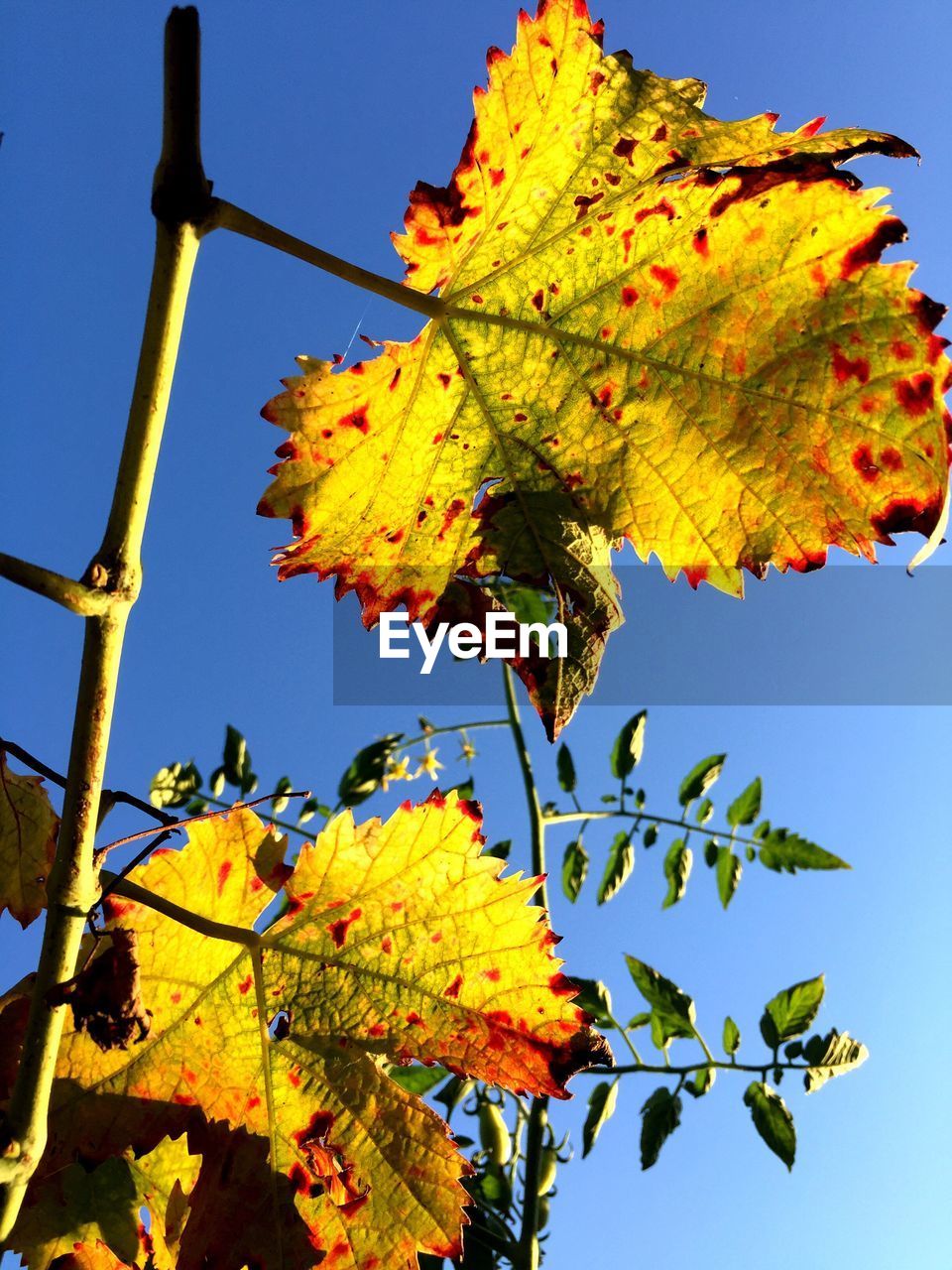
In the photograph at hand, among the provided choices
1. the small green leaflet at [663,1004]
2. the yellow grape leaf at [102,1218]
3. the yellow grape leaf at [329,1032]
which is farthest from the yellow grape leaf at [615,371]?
the small green leaflet at [663,1004]

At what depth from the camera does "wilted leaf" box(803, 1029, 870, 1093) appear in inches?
67.9

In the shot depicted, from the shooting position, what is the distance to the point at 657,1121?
1.71 m

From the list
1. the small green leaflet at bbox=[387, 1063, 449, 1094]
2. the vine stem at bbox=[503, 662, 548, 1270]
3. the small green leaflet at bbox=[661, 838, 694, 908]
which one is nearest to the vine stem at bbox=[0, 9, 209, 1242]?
the vine stem at bbox=[503, 662, 548, 1270]

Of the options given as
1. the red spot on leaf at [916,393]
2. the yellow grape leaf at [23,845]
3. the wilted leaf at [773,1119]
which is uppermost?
the red spot on leaf at [916,393]

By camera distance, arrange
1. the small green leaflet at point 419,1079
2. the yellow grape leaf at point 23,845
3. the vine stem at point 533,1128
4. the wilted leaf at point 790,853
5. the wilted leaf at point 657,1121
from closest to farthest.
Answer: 1. the yellow grape leaf at point 23,845
2. the vine stem at point 533,1128
3. the small green leaflet at point 419,1079
4. the wilted leaf at point 657,1121
5. the wilted leaf at point 790,853

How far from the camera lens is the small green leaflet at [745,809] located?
2.02 m

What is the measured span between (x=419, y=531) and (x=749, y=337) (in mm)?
293

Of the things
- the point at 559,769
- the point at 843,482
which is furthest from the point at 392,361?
the point at 559,769

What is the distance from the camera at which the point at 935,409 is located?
705mm

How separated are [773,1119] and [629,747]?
0.69 meters

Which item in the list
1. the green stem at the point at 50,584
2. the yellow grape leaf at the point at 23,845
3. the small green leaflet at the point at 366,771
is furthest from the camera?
the small green leaflet at the point at 366,771

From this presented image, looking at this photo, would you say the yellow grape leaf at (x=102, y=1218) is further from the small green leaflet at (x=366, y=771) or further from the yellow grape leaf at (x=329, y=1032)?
the small green leaflet at (x=366, y=771)

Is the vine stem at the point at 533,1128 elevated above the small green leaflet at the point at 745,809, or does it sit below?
below

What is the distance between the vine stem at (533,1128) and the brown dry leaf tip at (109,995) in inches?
26.9
